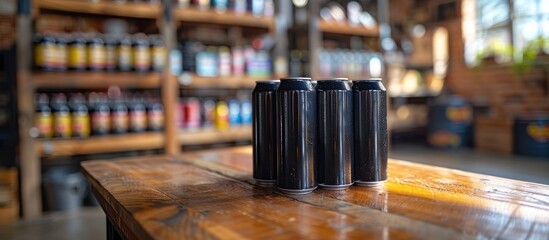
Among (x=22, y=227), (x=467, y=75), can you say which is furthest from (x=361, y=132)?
(x=467, y=75)

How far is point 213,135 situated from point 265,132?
265 cm

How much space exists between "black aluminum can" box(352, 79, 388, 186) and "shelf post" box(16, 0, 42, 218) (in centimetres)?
269

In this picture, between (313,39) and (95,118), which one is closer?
(95,118)

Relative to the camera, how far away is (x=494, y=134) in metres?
5.85

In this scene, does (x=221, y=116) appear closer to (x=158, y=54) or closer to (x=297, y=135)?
(x=158, y=54)

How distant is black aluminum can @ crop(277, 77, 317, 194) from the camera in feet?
3.49

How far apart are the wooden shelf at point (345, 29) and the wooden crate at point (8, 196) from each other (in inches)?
117

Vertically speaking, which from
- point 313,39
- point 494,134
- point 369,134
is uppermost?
point 313,39

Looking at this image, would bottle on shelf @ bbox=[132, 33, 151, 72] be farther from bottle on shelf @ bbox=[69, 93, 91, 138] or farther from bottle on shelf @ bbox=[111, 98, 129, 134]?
bottle on shelf @ bbox=[69, 93, 91, 138]

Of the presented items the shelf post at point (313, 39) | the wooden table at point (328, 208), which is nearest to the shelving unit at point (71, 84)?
the shelf post at point (313, 39)

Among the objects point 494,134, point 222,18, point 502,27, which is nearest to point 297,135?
point 222,18

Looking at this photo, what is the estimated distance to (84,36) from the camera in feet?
10.8

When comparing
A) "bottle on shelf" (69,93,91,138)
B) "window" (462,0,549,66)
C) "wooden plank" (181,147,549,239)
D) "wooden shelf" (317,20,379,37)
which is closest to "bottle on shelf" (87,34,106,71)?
"bottle on shelf" (69,93,91,138)

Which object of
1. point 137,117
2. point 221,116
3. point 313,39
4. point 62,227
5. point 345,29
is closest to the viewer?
point 62,227
